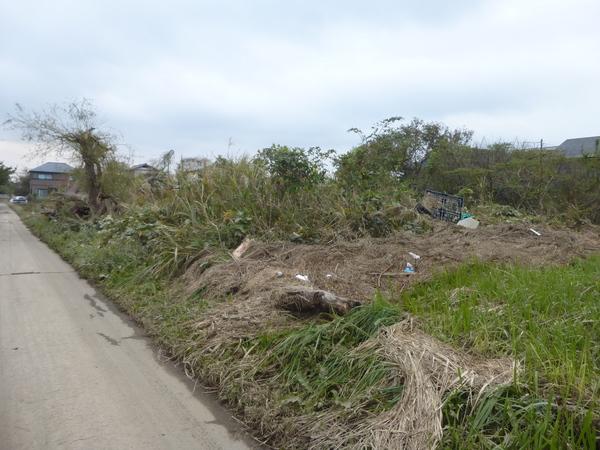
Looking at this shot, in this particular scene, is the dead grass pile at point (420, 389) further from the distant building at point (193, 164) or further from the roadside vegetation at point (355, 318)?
the distant building at point (193, 164)

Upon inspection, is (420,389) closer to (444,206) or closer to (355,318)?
(355,318)

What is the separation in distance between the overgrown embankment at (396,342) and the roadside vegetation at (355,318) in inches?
0.5

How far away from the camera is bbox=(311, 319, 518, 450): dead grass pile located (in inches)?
91.5

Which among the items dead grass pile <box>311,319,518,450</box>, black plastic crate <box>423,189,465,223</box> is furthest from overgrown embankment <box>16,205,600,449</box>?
black plastic crate <box>423,189,465,223</box>

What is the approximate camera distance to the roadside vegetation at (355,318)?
2.39 m

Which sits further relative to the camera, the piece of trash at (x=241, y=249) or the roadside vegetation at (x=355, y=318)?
the piece of trash at (x=241, y=249)

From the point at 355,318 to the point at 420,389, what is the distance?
1050 millimetres

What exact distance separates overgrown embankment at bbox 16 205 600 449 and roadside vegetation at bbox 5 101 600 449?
0.04 ft

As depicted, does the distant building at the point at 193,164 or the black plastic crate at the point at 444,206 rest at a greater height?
the distant building at the point at 193,164

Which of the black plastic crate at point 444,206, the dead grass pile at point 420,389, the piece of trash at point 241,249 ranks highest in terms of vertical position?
the black plastic crate at point 444,206

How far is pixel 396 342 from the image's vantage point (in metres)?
3.04

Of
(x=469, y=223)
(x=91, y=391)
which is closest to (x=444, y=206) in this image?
(x=469, y=223)

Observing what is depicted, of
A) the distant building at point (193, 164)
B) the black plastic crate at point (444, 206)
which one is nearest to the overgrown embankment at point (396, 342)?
the black plastic crate at point (444, 206)

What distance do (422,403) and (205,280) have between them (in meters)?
3.59
